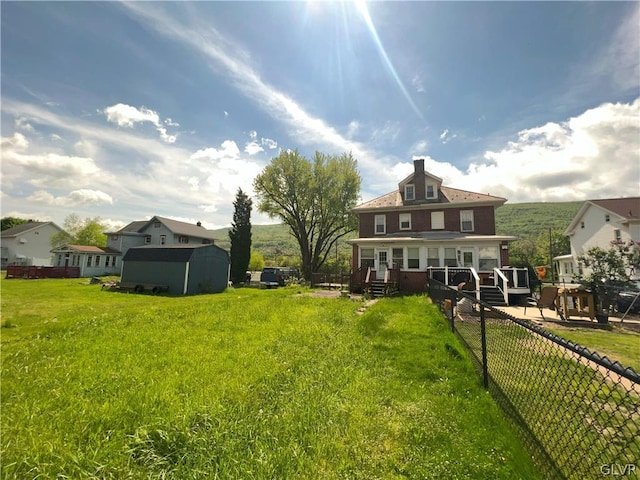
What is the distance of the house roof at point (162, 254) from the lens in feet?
72.3

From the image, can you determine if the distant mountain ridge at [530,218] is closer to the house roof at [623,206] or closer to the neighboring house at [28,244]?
the neighboring house at [28,244]

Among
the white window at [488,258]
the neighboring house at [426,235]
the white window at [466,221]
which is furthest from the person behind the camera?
the white window at [466,221]

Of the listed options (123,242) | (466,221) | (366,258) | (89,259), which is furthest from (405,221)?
(123,242)

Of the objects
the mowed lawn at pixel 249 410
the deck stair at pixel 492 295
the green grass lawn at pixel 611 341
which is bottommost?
the green grass lawn at pixel 611 341

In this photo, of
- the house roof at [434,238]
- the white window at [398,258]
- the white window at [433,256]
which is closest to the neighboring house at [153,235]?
the house roof at [434,238]

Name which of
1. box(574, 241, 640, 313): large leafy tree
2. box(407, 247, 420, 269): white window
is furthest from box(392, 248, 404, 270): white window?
box(574, 241, 640, 313): large leafy tree

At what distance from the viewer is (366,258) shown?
20.7m

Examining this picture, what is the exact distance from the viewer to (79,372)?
4.39 meters

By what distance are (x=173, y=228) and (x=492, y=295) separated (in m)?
38.4

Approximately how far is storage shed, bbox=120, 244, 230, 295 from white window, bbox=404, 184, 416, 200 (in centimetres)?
1733

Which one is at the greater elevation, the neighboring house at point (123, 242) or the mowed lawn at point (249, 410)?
the neighboring house at point (123, 242)

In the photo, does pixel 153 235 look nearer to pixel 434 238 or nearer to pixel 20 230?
pixel 20 230

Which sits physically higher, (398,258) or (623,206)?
(623,206)

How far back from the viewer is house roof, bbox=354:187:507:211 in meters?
19.8
